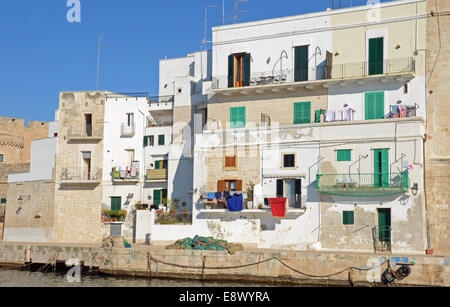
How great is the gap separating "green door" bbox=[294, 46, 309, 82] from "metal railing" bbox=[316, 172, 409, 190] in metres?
6.22

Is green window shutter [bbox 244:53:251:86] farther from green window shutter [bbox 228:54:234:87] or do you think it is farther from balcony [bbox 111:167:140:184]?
balcony [bbox 111:167:140:184]

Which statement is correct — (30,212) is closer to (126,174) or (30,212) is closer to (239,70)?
(126,174)

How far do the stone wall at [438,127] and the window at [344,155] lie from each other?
381 cm

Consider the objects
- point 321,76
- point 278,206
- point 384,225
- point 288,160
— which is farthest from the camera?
point 321,76

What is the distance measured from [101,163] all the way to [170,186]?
4852 millimetres

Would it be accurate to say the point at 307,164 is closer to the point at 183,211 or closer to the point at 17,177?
the point at 183,211

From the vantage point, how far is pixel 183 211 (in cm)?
3591

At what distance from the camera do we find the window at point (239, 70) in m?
36.2

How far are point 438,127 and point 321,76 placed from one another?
21.9 ft

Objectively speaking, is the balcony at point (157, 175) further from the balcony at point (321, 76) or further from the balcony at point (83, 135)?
the balcony at point (321, 76)

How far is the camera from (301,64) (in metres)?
34.9

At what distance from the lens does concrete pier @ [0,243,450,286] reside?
26.0 metres

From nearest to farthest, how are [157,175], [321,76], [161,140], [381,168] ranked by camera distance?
1. [381,168]
2. [321,76]
3. [157,175]
4. [161,140]

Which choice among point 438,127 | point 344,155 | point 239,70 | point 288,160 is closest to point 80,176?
point 239,70
